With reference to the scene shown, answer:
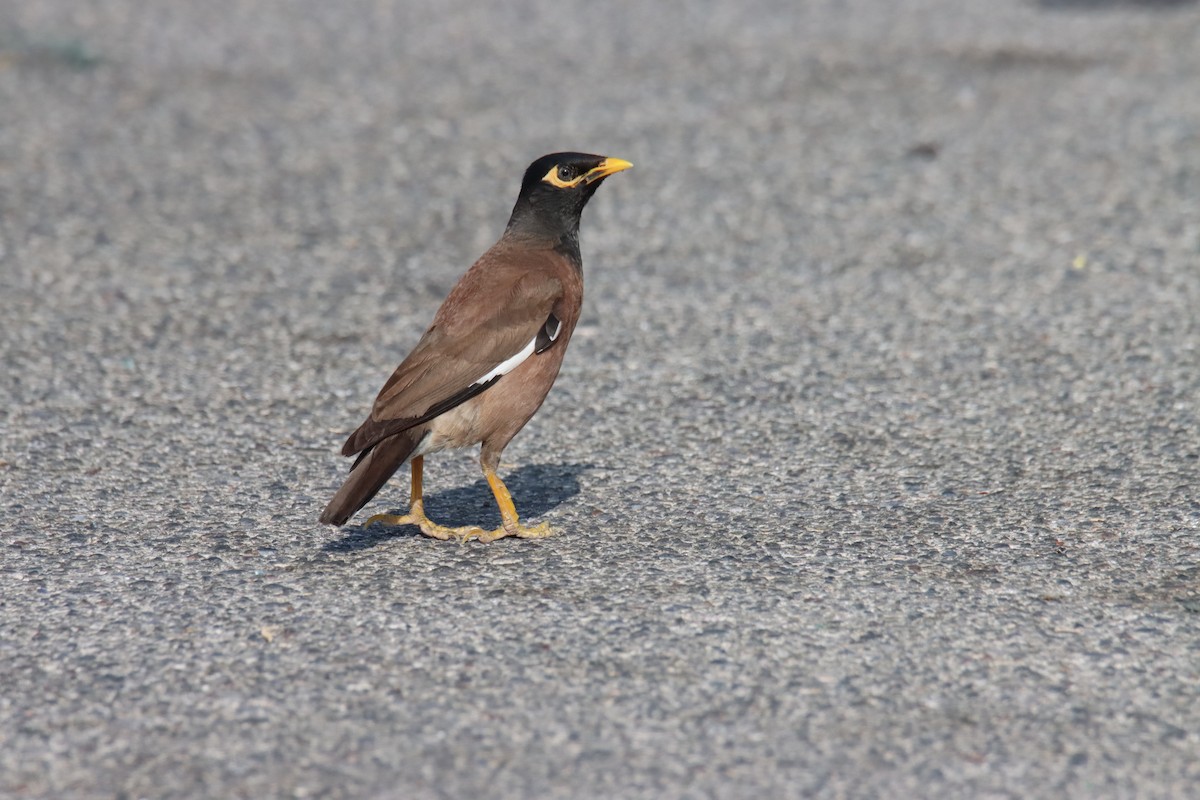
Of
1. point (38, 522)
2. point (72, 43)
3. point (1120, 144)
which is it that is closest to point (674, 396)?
point (38, 522)

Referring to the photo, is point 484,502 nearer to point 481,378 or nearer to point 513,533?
point 513,533

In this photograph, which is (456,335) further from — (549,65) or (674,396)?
(549,65)

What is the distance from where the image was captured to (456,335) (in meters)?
5.92

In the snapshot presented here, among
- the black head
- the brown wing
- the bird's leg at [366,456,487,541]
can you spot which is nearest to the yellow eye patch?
the black head

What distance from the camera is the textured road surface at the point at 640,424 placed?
4.25 m

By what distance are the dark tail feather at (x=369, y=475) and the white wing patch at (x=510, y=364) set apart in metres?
0.36

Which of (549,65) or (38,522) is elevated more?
(549,65)

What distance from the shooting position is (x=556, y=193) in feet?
20.9

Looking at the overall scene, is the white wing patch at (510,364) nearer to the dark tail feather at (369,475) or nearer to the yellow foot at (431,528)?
the dark tail feather at (369,475)

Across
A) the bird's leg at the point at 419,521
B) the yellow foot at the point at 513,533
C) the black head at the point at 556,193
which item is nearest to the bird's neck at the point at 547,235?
the black head at the point at 556,193

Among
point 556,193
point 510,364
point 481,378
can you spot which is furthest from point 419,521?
point 556,193

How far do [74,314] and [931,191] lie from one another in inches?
237

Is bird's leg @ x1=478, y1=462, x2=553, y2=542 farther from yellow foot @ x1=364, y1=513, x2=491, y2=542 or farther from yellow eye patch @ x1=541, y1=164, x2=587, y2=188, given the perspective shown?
yellow eye patch @ x1=541, y1=164, x2=587, y2=188

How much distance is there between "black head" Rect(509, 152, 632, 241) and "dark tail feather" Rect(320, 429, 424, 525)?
48.1 inches
